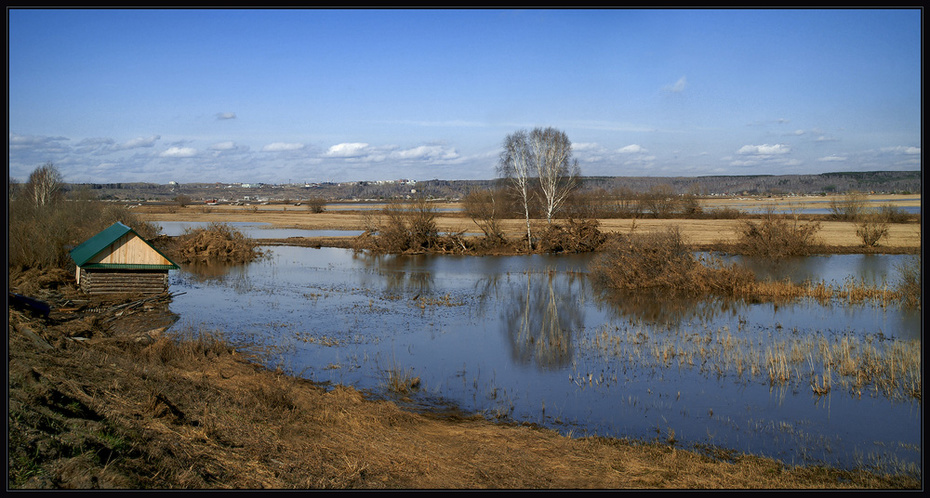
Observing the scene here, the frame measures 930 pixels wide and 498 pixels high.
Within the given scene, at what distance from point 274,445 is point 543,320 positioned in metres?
11.9

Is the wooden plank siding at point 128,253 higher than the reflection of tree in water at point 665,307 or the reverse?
higher

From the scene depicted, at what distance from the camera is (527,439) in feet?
28.6

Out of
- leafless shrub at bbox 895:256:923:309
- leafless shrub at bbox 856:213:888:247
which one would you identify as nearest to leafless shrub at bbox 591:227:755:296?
leafless shrub at bbox 895:256:923:309

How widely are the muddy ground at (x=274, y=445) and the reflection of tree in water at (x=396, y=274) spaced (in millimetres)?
13998

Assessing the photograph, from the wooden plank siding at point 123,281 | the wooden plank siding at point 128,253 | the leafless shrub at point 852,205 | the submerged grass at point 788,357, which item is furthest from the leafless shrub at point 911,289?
the leafless shrub at point 852,205

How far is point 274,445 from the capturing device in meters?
7.66

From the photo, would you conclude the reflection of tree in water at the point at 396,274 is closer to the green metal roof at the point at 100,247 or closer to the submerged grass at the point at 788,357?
the green metal roof at the point at 100,247

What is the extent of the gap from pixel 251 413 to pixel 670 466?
544 centimetres

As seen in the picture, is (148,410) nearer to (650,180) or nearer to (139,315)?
(139,315)

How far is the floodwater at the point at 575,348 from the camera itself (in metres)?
9.87

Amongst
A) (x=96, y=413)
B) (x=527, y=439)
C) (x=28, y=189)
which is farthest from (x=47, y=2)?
(x=28, y=189)

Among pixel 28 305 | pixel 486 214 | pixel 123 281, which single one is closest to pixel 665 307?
pixel 123 281

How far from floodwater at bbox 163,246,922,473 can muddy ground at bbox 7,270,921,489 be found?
4.08ft

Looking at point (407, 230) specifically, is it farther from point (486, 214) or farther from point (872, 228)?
point (872, 228)
